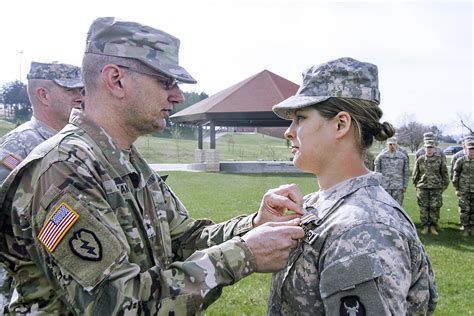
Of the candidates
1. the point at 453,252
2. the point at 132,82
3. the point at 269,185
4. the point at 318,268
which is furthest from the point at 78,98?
the point at 269,185

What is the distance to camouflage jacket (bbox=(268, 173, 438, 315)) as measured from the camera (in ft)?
5.59

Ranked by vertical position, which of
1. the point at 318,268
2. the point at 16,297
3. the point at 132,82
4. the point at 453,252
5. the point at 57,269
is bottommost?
the point at 453,252

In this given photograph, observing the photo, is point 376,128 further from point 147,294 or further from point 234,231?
point 147,294

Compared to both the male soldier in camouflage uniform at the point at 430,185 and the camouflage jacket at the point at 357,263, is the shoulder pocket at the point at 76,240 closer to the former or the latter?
the camouflage jacket at the point at 357,263

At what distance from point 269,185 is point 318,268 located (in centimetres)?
1816

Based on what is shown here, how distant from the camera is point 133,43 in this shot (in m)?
2.16

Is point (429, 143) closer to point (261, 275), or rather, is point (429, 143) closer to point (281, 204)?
point (261, 275)

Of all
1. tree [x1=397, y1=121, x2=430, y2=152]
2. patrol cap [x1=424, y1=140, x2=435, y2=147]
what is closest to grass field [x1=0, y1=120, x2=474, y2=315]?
patrol cap [x1=424, y1=140, x2=435, y2=147]

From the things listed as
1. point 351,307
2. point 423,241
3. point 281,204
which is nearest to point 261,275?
point 423,241

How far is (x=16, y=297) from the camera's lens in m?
2.00

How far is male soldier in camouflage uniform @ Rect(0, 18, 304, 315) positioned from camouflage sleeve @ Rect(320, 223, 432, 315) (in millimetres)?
224

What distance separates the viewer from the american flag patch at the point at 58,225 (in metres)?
1.63

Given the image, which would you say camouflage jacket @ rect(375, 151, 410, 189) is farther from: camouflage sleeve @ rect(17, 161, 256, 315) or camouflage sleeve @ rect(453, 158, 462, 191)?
camouflage sleeve @ rect(17, 161, 256, 315)

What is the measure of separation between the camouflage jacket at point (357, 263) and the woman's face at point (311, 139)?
0.17m
